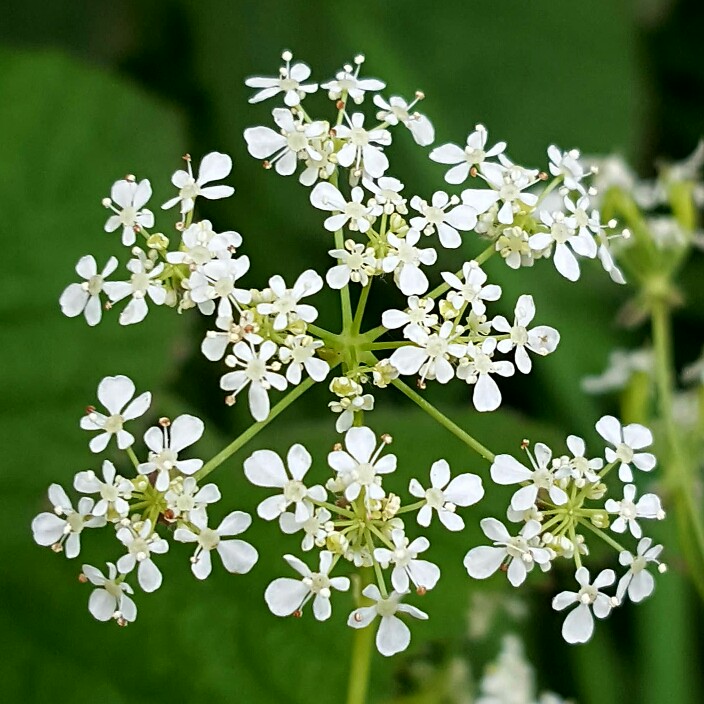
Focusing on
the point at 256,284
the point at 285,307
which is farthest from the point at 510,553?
the point at 256,284

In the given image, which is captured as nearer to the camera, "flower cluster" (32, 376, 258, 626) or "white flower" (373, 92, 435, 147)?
"flower cluster" (32, 376, 258, 626)

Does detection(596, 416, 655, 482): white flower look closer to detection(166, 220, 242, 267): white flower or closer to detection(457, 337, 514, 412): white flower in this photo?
detection(457, 337, 514, 412): white flower

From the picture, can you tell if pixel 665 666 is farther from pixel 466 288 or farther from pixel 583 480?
pixel 466 288

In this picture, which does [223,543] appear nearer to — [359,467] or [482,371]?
[359,467]

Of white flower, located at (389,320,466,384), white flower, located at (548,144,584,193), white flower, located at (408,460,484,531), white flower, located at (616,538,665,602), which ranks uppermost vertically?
white flower, located at (548,144,584,193)

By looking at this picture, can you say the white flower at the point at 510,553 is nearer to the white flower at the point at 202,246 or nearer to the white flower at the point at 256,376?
the white flower at the point at 256,376

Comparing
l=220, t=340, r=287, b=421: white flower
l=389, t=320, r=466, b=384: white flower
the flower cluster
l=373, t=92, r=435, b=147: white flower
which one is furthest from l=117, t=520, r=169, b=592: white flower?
l=373, t=92, r=435, b=147: white flower
